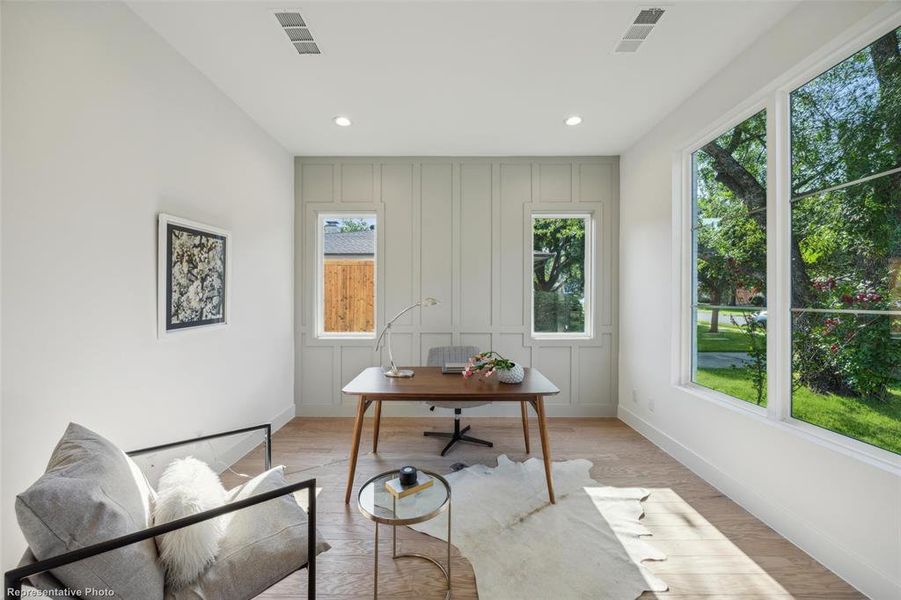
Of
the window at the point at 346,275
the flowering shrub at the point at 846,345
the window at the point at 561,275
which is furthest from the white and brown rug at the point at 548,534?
the window at the point at 346,275

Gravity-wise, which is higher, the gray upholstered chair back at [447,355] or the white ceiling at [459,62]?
the white ceiling at [459,62]

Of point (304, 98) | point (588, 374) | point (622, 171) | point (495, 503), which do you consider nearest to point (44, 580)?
point (495, 503)

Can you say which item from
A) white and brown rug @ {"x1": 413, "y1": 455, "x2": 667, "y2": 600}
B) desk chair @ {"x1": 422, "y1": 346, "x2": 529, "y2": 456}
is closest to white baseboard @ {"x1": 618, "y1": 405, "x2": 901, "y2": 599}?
white and brown rug @ {"x1": 413, "y1": 455, "x2": 667, "y2": 600}

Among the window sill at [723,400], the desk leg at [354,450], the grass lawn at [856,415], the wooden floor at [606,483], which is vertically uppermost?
the grass lawn at [856,415]

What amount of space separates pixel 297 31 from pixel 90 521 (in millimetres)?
2288

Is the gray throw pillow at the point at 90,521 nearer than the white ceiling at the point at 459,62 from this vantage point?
Yes

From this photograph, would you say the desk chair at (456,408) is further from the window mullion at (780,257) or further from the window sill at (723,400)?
the window mullion at (780,257)

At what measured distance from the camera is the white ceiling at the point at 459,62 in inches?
72.7

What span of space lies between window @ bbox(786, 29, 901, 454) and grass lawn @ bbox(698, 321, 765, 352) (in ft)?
1.23

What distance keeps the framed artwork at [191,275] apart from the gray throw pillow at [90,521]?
3.53ft

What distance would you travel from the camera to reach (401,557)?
177cm

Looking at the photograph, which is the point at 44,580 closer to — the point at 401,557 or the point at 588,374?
the point at 401,557

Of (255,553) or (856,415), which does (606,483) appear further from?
(255,553)

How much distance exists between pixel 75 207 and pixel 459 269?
275 cm
